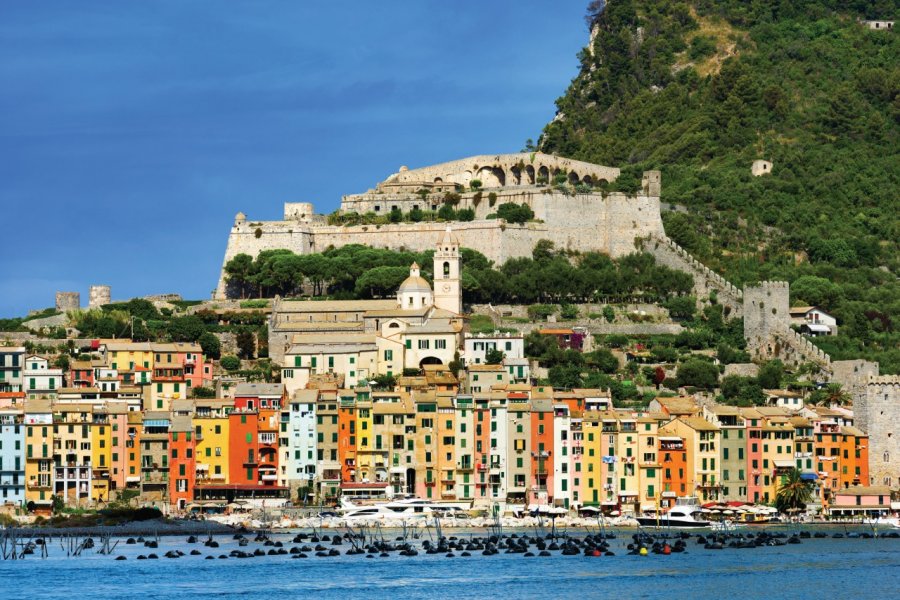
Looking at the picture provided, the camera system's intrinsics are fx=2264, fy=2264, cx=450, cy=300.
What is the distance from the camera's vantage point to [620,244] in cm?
13025

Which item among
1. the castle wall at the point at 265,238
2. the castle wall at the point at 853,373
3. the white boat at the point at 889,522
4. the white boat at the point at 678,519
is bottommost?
the white boat at the point at 889,522

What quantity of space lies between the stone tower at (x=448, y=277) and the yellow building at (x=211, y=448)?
2077cm

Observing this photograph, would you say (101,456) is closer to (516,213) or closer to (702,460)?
(702,460)

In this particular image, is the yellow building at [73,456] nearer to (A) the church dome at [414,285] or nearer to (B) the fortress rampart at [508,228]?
(A) the church dome at [414,285]

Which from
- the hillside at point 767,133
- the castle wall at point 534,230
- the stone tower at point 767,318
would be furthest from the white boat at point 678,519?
the castle wall at point 534,230

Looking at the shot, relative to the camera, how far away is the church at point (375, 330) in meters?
111

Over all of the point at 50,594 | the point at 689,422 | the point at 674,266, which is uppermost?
the point at 674,266

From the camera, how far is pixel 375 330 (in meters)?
116

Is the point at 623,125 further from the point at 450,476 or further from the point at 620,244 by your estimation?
the point at 450,476

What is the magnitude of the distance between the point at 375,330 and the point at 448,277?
20.4ft

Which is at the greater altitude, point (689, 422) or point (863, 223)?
point (863, 223)

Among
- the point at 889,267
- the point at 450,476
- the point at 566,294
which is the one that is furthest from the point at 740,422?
the point at 889,267

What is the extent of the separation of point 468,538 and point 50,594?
820 inches

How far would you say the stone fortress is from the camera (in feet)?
385
